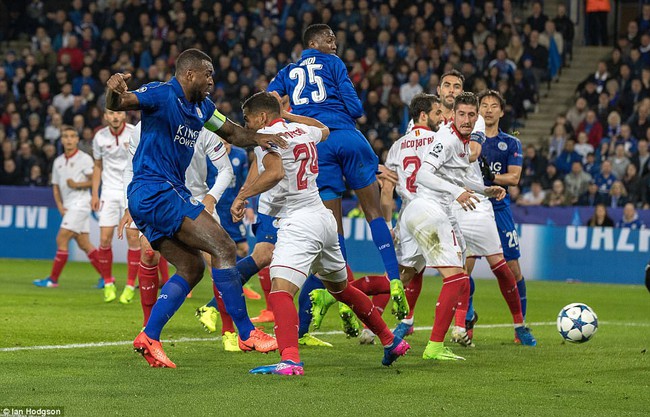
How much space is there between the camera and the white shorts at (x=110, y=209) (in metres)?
15.2

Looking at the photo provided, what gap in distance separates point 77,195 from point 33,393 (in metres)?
10.6

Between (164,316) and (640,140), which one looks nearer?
(164,316)

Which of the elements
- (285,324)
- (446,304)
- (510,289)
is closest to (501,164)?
(510,289)

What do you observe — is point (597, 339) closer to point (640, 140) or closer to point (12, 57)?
point (640, 140)

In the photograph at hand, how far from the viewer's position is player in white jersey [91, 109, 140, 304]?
47.4 ft

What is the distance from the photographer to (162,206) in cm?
814

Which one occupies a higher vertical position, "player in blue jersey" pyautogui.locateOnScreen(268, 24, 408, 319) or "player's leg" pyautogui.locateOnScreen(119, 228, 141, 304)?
"player in blue jersey" pyautogui.locateOnScreen(268, 24, 408, 319)

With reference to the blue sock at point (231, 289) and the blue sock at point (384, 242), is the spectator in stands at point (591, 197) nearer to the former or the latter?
the blue sock at point (384, 242)

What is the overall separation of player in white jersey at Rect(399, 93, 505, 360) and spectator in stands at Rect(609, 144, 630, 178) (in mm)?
12553

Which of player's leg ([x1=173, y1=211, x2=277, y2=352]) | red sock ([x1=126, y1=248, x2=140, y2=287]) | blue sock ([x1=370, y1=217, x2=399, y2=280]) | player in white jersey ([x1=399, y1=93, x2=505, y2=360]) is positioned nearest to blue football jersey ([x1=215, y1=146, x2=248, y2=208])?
red sock ([x1=126, y1=248, x2=140, y2=287])

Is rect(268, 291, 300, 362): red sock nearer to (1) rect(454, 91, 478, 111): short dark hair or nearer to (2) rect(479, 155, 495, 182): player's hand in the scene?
(1) rect(454, 91, 478, 111): short dark hair

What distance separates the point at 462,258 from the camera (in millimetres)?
9641

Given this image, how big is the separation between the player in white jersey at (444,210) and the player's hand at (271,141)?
1595 mm

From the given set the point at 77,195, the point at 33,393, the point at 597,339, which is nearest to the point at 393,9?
the point at 77,195
